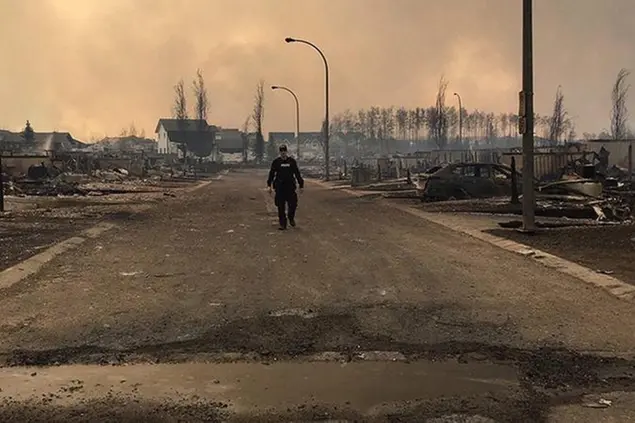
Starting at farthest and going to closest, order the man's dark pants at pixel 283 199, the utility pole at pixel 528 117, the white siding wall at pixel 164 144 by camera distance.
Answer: the white siding wall at pixel 164 144 < the man's dark pants at pixel 283 199 < the utility pole at pixel 528 117

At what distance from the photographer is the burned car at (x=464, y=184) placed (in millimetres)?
24141

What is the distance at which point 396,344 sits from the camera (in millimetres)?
5754

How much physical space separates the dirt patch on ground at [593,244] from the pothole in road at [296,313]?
426 cm

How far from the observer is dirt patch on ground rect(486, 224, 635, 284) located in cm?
953

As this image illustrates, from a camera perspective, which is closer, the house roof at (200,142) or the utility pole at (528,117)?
the utility pole at (528,117)

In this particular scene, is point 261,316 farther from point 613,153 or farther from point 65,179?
point 613,153

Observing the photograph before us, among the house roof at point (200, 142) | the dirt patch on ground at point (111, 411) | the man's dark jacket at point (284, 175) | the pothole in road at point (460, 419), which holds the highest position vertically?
the house roof at point (200, 142)

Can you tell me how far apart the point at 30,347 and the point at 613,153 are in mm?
46668

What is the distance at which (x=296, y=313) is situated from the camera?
268 inches

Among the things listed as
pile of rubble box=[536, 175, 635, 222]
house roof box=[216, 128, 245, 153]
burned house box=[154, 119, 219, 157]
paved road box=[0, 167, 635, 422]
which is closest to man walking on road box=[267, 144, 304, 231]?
paved road box=[0, 167, 635, 422]

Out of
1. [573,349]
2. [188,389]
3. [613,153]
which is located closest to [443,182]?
[573,349]

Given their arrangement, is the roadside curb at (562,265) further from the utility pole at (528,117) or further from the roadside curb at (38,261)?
the roadside curb at (38,261)

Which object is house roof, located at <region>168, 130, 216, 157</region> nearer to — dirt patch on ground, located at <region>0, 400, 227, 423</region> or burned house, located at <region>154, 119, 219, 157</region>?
burned house, located at <region>154, 119, 219, 157</region>

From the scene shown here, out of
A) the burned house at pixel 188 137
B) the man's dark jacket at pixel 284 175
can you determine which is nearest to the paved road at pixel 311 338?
the man's dark jacket at pixel 284 175
